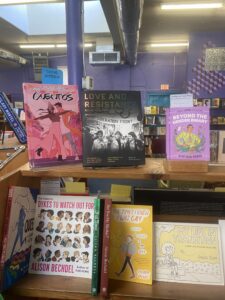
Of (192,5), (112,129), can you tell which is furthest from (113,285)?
(192,5)

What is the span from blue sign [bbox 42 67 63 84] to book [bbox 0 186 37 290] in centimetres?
56

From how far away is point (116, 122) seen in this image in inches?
45.2

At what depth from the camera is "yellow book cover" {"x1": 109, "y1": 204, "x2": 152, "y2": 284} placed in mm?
1091

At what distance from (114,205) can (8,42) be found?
7771 millimetres

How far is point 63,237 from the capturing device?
45.3 inches

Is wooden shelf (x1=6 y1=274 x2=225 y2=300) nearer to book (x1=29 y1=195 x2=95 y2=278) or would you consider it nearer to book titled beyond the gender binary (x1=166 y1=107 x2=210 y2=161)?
book (x1=29 y1=195 x2=95 y2=278)

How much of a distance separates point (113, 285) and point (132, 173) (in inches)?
17.6

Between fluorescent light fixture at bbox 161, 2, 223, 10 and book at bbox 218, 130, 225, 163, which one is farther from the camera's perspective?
fluorescent light fixture at bbox 161, 2, 223, 10

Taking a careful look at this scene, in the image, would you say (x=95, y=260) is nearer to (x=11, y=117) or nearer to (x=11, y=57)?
(x=11, y=117)

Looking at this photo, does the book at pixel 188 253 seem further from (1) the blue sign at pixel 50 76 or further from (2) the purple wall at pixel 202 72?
(2) the purple wall at pixel 202 72

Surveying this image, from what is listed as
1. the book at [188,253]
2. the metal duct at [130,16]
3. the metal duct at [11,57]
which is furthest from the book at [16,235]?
the metal duct at [11,57]

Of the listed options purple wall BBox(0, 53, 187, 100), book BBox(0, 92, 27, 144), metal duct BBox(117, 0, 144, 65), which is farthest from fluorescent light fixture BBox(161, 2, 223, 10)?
book BBox(0, 92, 27, 144)

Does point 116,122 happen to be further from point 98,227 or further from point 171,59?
point 171,59

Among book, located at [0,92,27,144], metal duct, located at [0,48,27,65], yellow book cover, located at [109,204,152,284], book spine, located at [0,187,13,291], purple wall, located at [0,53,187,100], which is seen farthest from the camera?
purple wall, located at [0,53,187,100]
